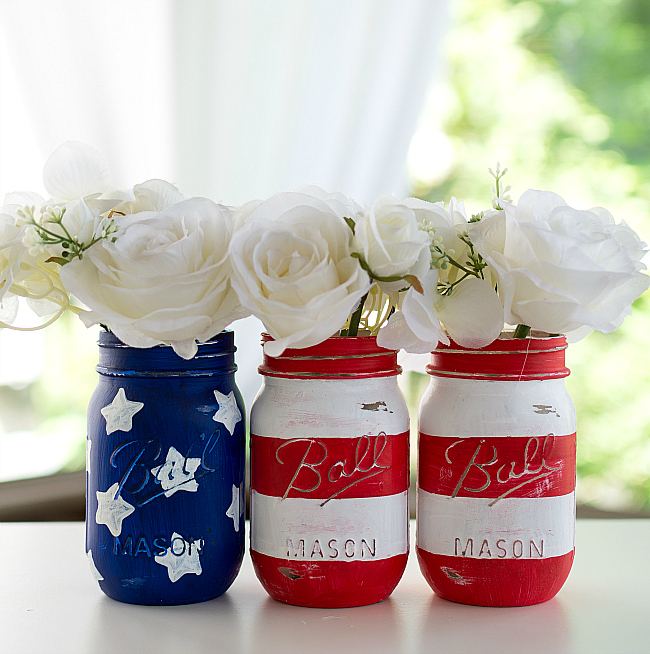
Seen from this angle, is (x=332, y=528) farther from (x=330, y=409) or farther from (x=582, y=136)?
(x=582, y=136)

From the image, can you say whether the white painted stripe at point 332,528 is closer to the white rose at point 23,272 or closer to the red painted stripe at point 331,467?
the red painted stripe at point 331,467

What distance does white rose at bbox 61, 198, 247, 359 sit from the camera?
0.55m

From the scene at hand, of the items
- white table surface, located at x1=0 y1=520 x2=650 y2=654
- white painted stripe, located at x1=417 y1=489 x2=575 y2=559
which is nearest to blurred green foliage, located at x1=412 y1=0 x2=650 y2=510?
white table surface, located at x1=0 y1=520 x2=650 y2=654

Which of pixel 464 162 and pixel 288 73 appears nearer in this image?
pixel 288 73

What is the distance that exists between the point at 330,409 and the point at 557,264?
0.72ft

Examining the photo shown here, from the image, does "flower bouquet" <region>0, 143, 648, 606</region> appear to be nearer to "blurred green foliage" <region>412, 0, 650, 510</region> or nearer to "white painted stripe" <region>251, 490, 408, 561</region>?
"white painted stripe" <region>251, 490, 408, 561</region>

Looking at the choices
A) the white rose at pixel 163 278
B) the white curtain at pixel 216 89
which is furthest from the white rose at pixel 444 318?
the white curtain at pixel 216 89

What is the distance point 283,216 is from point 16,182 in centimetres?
88

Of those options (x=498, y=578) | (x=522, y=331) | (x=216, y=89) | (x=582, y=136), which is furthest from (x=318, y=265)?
(x=582, y=136)

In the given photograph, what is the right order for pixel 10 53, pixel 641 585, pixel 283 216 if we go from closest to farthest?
pixel 283 216 < pixel 641 585 < pixel 10 53

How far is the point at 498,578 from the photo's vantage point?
0.64m

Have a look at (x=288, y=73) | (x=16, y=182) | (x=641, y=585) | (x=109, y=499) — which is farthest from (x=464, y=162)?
(x=109, y=499)

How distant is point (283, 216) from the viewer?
56cm

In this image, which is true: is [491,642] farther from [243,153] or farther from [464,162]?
[464,162]
